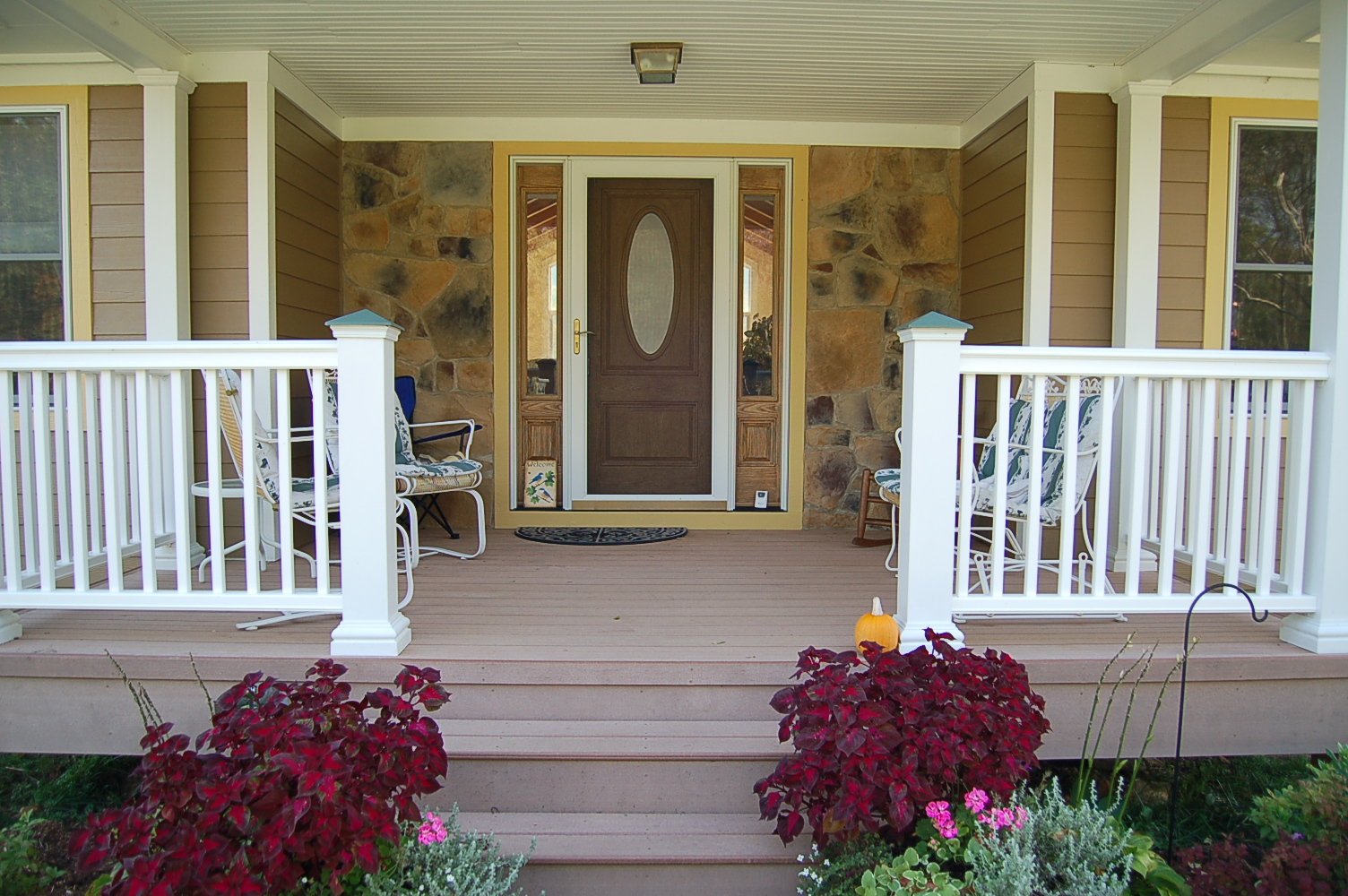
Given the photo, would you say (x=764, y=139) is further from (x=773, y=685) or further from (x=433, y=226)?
(x=773, y=685)

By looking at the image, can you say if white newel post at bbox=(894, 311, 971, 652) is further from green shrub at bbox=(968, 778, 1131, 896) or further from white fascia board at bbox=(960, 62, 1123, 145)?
white fascia board at bbox=(960, 62, 1123, 145)

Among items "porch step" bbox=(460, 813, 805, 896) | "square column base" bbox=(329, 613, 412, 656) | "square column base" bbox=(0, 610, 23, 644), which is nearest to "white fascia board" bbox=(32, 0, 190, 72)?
"square column base" bbox=(0, 610, 23, 644)

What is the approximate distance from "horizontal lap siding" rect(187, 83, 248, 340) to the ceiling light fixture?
67.2 inches

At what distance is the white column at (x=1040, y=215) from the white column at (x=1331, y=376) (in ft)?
4.24

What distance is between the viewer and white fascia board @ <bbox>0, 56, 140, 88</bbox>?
384 cm

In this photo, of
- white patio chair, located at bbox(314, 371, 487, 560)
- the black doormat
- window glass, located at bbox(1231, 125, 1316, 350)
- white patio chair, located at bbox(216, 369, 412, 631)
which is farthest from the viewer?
the black doormat

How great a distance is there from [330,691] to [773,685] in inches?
46.2

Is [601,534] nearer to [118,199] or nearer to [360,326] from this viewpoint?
[360,326]

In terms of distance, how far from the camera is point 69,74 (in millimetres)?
3859

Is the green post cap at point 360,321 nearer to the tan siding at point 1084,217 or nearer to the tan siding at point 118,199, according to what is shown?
the tan siding at point 118,199

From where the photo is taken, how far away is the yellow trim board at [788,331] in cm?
480

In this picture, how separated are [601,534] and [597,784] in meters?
2.45

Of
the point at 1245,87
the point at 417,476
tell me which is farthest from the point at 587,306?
the point at 1245,87

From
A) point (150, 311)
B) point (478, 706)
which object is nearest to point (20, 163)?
point (150, 311)
